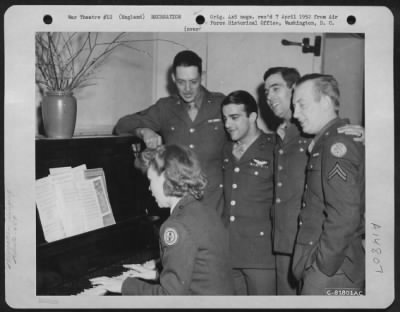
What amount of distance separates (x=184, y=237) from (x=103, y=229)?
1.31ft

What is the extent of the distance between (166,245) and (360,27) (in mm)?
724

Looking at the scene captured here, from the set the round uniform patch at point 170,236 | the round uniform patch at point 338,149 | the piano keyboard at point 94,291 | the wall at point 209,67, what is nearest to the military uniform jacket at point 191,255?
the round uniform patch at point 170,236

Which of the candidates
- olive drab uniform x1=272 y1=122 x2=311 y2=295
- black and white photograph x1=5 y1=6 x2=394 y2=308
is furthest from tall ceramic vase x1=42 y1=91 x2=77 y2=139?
olive drab uniform x1=272 y1=122 x2=311 y2=295

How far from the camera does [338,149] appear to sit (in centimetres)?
107

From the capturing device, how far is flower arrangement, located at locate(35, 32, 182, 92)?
1.18 meters

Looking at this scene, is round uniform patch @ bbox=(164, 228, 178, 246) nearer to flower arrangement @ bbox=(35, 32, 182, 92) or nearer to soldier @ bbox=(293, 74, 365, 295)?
soldier @ bbox=(293, 74, 365, 295)

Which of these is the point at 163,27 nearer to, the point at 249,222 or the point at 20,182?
the point at 20,182

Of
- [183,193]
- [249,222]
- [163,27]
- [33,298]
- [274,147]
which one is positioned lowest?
[33,298]

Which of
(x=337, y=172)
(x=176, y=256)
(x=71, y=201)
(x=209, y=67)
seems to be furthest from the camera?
(x=209, y=67)

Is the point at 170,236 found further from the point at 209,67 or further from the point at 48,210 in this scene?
the point at 209,67

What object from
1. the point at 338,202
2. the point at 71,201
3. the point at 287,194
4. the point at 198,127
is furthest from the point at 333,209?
the point at 71,201

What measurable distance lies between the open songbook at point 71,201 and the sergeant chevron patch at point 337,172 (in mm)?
637

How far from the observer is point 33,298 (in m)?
1.11

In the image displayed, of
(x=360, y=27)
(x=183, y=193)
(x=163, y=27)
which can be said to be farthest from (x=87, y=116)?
(x=360, y=27)
